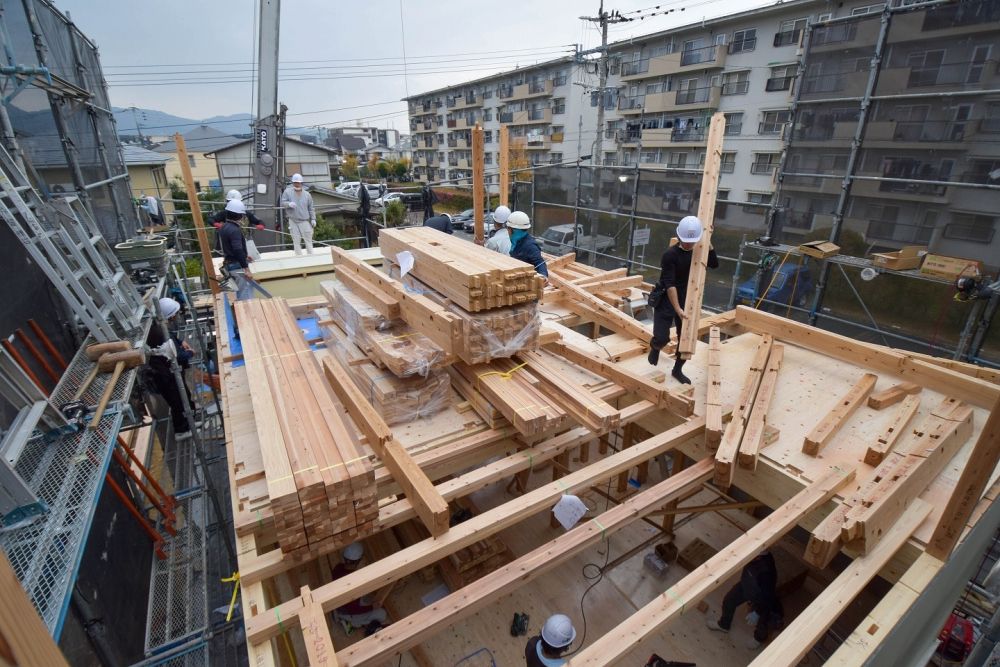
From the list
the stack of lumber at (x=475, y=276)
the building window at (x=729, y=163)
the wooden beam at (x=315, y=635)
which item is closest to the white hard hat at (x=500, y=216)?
the stack of lumber at (x=475, y=276)

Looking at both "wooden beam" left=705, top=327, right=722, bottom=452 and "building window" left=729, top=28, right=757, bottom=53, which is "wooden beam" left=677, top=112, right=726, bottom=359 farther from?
"building window" left=729, top=28, right=757, bottom=53

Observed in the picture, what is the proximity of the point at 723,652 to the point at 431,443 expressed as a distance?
398 centimetres

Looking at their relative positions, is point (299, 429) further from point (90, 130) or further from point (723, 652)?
point (90, 130)

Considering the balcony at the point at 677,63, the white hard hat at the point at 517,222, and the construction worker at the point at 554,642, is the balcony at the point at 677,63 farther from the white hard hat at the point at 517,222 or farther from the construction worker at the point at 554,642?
the construction worker at the point at 554,642

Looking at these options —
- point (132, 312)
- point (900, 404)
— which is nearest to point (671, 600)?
point (900, 404)

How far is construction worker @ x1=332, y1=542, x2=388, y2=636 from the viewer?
5.21m

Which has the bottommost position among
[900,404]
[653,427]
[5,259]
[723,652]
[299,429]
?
[723,652]

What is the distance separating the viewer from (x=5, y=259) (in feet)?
14.6

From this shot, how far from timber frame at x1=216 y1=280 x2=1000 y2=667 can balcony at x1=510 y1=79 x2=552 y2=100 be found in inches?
1332

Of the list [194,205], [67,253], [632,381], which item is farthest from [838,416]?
[194,205]

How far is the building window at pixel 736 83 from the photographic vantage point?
22.6m

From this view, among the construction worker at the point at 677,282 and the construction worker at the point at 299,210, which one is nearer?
the construction worker at the point at 677,282

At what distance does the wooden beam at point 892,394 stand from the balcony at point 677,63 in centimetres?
2387

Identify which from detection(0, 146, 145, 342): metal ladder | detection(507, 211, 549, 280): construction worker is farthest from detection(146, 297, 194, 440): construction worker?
detection(507, 211, 549, 280): construction worker
